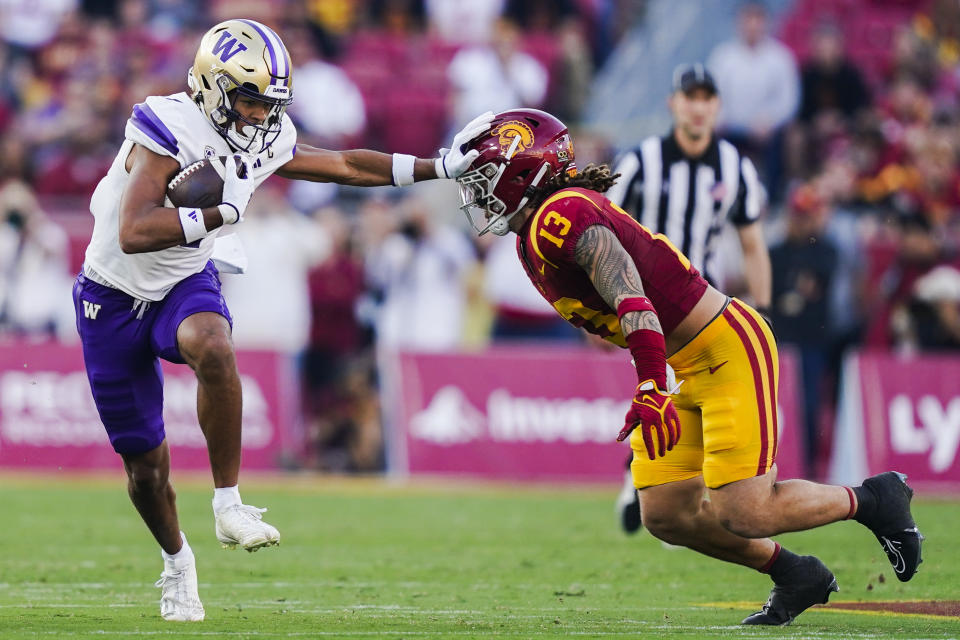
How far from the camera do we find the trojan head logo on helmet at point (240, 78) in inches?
214

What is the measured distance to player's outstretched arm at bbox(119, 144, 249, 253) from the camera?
5.26 meters

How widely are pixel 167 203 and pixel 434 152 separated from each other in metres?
8.65

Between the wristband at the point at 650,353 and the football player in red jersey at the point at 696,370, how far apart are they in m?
0.22

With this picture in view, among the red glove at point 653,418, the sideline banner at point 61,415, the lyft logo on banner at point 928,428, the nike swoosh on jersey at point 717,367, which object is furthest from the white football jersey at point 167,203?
the lyft logo on banner at point 928,428

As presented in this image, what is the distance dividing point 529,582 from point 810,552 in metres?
1.92

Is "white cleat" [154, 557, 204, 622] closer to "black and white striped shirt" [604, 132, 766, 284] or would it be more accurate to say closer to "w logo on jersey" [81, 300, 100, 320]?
"w logo on jersey" [81, 300, 100, 320]

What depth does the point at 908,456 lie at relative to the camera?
1173cm

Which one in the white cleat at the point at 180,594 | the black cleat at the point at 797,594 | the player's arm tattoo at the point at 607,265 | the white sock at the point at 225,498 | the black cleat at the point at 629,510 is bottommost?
the black cleat at the point at 797,594

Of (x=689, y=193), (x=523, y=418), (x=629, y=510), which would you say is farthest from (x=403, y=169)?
(x=523, y=418)

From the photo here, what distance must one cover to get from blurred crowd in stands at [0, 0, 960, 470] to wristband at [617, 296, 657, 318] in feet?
23.1

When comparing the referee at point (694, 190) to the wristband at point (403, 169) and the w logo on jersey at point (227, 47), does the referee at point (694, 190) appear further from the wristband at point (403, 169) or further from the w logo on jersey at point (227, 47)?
the w logo on jersey at point (227, 47)

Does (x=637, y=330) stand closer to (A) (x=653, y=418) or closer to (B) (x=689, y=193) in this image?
(A) (x=653, y=418)

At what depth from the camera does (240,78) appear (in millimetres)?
5430

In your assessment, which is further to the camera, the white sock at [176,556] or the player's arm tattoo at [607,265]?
the white sock at [176,556]
